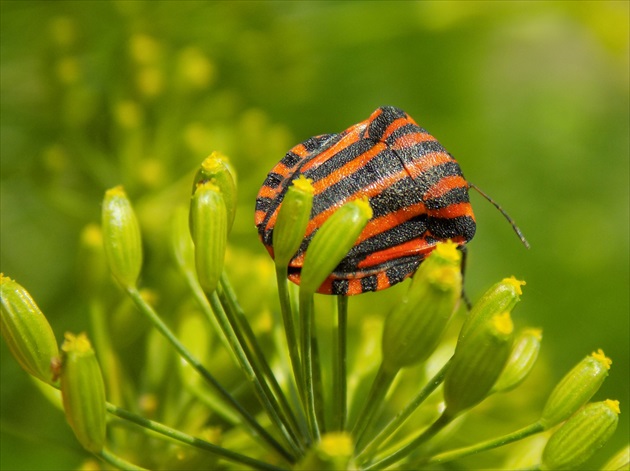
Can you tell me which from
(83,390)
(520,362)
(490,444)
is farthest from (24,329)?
(520,362)

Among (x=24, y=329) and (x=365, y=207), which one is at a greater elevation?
(x=365, y=207)

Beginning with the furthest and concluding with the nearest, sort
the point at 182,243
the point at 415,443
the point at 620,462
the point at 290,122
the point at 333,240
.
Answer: the point at 290,122
the point at 182,243
the point at 620,462
the point at 415,443
the point at 333,240

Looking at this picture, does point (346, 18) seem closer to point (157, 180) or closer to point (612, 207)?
point (157, 180)

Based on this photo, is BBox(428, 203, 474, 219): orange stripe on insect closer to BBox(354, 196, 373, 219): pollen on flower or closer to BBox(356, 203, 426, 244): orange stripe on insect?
BBox(356, 203, 426, 244): orange stripe on insect

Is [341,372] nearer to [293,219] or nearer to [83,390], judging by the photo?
[293,219]

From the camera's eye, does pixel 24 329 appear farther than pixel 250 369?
No

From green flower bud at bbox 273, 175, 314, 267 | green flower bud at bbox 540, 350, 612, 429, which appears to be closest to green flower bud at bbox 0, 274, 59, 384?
green flower bud at bbox 273, 175, 314, 267

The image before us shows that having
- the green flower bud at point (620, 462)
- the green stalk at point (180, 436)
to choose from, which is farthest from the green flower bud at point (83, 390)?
the green flower bud at point (620, 462)
